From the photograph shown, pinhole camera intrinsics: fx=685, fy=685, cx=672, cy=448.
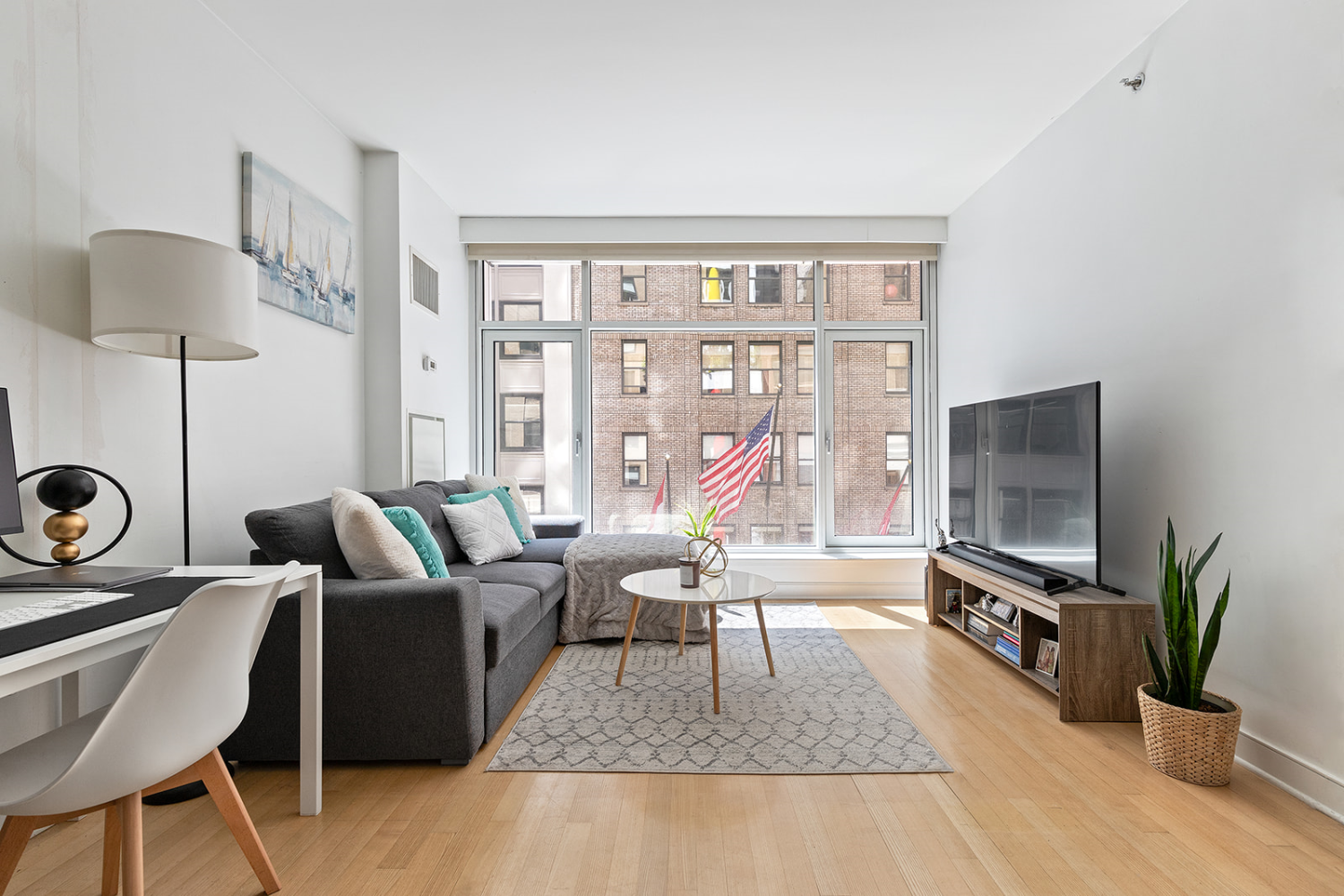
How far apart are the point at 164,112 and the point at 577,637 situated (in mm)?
2867

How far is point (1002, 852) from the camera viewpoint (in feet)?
5.87

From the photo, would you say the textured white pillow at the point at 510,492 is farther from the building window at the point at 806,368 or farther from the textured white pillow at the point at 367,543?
the building window at the point at 806,368

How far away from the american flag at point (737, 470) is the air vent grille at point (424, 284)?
2303 millimetres

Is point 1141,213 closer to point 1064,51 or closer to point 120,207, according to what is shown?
point 1064,51

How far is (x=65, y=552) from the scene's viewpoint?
1.85 meters

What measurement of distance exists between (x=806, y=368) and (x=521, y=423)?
2.24 meters

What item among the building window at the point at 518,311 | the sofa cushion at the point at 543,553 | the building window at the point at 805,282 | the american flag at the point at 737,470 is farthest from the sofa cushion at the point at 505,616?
the building window at the point at 805,282

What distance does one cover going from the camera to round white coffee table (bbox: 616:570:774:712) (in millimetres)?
2779

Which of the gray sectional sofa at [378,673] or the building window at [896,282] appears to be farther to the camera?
the building window at [896,282]

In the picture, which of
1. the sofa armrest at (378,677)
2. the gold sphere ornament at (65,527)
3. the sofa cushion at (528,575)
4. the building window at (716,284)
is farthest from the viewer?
the building window at (716,284)

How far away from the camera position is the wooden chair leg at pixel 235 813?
5.09 ft

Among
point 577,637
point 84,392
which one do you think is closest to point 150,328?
point 84,392

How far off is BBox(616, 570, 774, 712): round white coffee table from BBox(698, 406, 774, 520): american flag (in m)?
1.85

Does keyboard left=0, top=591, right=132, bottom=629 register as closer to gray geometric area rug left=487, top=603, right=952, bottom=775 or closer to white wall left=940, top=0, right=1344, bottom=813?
gray geometric area rug left=487, top=603, right=952, bottom=775
